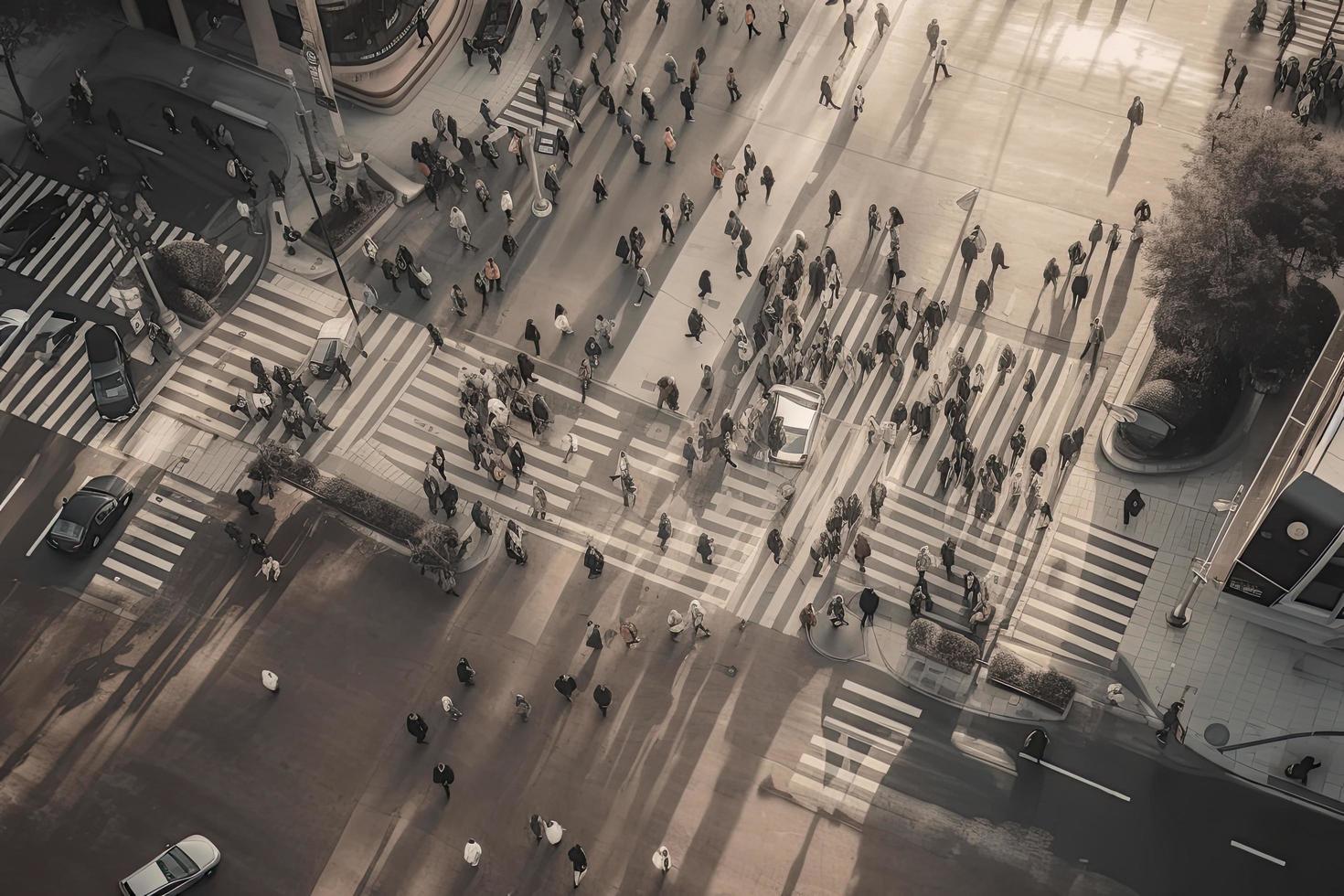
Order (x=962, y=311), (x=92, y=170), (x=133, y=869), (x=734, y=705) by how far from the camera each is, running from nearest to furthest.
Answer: (x=133, y=869), (x=734, y=705), (x=962, y=311), (x=92, y=170)

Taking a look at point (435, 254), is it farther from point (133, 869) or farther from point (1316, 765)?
point (1316, 765)

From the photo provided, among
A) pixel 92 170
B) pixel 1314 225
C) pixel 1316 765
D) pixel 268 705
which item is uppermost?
pixel 1314 225

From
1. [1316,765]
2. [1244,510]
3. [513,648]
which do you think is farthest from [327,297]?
[1316,765]

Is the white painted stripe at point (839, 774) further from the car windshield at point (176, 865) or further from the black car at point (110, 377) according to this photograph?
the black car at point (110, 377)

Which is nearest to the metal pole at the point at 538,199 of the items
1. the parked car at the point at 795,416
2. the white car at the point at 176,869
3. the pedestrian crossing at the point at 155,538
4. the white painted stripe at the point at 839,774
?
the parked car at the point at 795,416

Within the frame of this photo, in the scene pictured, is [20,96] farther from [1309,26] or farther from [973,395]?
[1309,26]

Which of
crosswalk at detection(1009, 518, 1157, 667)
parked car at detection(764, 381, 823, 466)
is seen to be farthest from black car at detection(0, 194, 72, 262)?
crosswalk at detection(1009, 518, 1157, 667)

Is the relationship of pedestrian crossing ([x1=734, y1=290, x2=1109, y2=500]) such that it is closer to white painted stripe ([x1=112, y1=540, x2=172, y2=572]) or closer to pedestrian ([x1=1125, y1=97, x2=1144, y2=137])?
pedestrian ([x1=1125, y1=97, x2=1144, y2=137])
